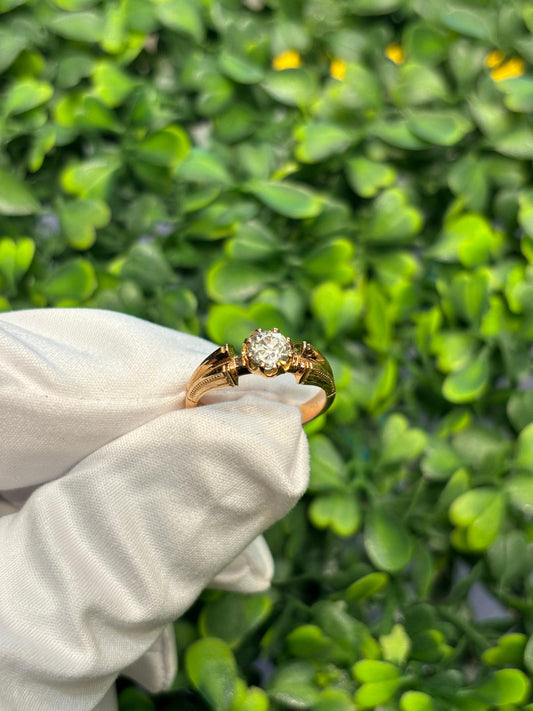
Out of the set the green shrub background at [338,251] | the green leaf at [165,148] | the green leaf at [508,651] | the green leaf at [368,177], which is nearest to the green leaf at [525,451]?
the green shrub background at [338,251]

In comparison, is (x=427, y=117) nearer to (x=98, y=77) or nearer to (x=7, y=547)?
(x=98, y=77)

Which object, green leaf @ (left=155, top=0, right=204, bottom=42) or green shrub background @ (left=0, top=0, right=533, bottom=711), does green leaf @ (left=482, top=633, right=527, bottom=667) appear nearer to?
green shrub background @ (left=0, top=0, right=533, bottom=711)

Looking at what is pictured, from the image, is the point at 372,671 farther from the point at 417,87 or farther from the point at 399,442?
the point at 417,87

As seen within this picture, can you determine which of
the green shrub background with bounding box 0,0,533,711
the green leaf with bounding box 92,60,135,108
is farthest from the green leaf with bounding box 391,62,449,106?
the green leaf with bounding box 92,60,135,108

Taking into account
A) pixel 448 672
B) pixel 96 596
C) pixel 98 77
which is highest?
pixel 98 77

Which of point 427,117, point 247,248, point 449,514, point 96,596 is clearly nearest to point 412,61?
point 427,117
